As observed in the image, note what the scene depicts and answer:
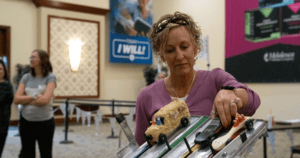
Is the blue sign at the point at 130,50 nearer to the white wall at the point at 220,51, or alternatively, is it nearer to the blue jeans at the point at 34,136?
→ the white wall at the point at 220,51

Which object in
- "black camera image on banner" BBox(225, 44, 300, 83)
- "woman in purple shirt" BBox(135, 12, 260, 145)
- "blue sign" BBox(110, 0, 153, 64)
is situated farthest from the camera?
"blue sign" BBox(110, 0, 153, 64)

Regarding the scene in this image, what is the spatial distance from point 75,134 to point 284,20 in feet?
19.1

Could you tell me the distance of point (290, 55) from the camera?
22.7 feet

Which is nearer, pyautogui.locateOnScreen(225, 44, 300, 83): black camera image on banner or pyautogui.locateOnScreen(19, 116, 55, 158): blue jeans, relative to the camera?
pyautogui.locateOnScreen(19, 116, 55, 158): blue jeans

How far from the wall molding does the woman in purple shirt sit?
311 inches

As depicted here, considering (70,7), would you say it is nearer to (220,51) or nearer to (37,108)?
(220,51)

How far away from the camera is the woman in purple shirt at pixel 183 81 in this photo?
3.20 feet

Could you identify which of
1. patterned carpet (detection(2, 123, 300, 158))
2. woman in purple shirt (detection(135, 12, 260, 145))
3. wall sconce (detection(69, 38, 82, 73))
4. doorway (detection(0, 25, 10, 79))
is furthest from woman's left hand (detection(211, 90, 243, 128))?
doorway (detection(0, 25, 10, 79))

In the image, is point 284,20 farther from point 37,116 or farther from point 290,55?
point 37,116

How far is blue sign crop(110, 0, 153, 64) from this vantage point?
31.6ft

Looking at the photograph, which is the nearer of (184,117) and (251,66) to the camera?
(184,117)

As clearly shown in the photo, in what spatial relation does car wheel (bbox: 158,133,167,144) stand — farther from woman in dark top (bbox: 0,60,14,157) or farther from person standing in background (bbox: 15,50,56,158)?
woman in dark top (bbox: 0,60,14,157)

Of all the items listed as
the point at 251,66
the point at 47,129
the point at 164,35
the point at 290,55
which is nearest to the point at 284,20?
the point at 290,55

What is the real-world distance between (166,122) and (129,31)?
30.5ft
